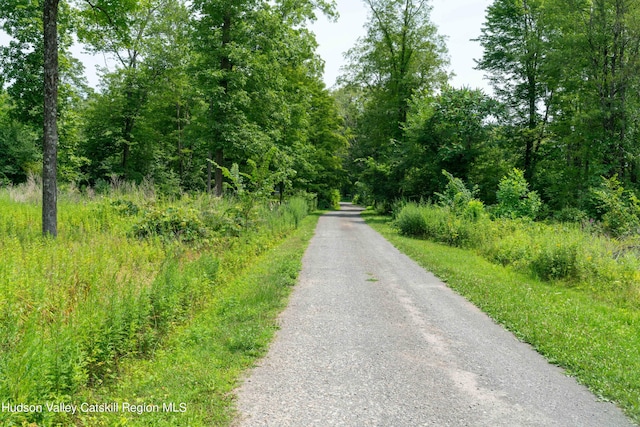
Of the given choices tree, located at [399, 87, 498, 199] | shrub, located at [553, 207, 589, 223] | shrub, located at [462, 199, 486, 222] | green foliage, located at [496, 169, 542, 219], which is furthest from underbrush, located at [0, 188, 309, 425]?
shrub, located at [553, 207, 589, 223]

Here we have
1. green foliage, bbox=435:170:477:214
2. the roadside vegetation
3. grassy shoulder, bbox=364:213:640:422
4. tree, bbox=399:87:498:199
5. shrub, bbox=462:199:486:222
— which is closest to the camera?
grassy shoulder, bbox=364:213:640:422

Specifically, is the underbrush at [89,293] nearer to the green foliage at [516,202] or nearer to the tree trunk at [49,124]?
the tree trunk at [49,124]

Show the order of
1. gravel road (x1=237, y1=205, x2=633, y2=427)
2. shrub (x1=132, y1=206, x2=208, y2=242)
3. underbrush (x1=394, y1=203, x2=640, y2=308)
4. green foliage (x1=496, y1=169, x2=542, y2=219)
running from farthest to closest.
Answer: green foliage (x1=496, y1=169, x2=542, y2=219), shrub (x1=132, y1=206, x2=208, y2=242), underbrush (x1=394, y1=203, x2=640, y2=308), gravel road (x1=237, y1=205, x2=633, y2=427)

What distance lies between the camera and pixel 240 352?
16.2 feet

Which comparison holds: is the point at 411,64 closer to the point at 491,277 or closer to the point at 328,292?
the point at 491,277

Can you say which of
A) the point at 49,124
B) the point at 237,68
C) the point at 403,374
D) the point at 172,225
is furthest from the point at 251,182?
the point at 403,374

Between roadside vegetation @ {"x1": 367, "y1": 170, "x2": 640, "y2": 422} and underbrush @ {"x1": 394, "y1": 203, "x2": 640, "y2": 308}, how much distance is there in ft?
0.07

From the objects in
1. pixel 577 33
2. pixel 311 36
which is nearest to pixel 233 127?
pixel 311 36

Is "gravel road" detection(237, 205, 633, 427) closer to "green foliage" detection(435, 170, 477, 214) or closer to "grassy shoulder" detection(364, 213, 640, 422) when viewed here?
"grassy shoulder" detection(364, 213, 640, 422)

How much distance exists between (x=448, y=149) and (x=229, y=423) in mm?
21660

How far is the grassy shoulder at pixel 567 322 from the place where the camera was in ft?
14.9

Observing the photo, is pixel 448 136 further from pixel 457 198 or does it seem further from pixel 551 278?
pixel 551 278

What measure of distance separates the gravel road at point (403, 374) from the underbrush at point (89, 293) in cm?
144

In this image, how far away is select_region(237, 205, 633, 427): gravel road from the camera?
12.0 feet
